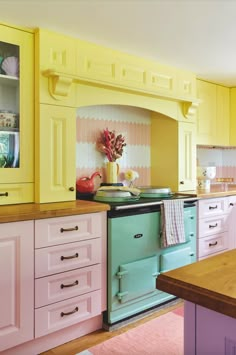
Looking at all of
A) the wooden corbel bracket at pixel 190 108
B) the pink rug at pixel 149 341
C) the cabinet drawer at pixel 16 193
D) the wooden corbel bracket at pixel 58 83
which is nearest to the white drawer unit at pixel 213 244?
the pink rug at pixel 149 341

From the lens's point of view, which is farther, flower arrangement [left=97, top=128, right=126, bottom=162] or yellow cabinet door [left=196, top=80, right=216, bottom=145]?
yellow cabinet door [left=196, top=80, right=216, bottom=145]

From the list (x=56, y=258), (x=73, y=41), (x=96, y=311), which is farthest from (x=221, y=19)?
(x=96, y=311)

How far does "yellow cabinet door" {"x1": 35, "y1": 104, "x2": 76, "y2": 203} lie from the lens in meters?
2.28

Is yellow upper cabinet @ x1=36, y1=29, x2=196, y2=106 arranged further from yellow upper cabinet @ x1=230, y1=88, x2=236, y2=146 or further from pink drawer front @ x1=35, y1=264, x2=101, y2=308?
pink drawer front @ x1=35, y1=264, x2=101, y2=308

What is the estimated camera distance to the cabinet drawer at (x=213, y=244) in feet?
10.1

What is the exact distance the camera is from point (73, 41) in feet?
7.93

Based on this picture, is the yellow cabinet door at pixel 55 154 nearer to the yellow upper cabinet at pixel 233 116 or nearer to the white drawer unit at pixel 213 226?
the white drawer unit at pixel 213 226

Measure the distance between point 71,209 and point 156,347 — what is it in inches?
40.8

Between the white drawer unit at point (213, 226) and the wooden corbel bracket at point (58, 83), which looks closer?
the wooden corbel bracket at point (58, 83)

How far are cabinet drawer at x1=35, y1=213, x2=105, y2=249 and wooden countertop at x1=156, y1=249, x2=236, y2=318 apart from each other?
1154 mm

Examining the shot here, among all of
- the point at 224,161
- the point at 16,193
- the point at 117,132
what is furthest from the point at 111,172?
the point at 224,161

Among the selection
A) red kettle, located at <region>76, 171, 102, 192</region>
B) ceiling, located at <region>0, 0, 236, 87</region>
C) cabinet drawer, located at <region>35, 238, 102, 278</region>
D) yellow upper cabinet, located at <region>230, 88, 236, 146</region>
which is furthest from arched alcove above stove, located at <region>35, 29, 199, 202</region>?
yellow upper cabinet, located at <region>230, 88, 236, 146</region>

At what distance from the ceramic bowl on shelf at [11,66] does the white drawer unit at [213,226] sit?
6.26ft

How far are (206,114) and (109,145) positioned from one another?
4.39 feet
